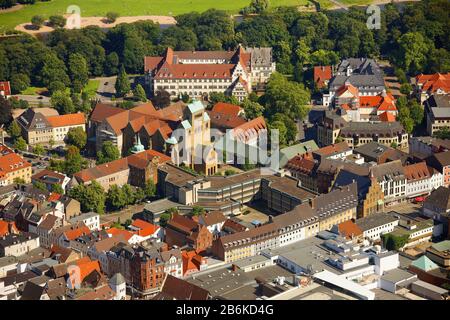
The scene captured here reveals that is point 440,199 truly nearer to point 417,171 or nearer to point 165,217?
point 417,171

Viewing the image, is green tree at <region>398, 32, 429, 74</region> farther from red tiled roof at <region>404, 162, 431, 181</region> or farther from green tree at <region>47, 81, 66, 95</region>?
green tree at <region>47, 81, 66, 95</region>

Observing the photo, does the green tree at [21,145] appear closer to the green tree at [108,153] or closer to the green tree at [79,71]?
the green tree at [108,153]

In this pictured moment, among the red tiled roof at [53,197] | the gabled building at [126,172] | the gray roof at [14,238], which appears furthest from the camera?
the gabled building at [126,172]

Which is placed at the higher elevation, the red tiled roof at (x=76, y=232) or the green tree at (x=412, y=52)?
the green tree at (x=412, y=52)

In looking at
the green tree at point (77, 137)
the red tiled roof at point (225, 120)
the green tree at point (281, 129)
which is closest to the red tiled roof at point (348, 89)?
the green tree at point (281, 129)

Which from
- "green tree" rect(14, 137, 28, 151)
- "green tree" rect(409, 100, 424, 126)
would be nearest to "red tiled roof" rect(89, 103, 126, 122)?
"green tree" rect(14, 137, 28, 151)

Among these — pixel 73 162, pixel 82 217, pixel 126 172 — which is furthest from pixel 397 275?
pixel 73 162
